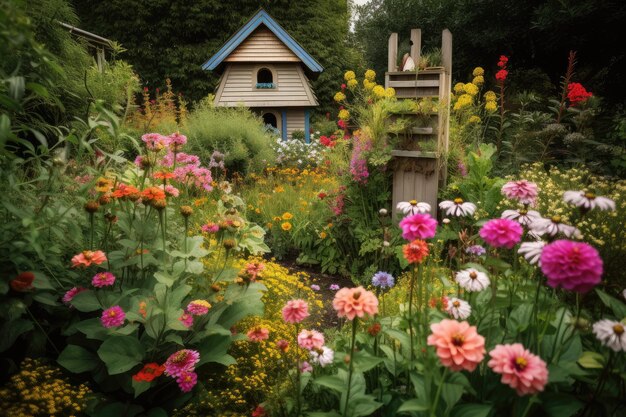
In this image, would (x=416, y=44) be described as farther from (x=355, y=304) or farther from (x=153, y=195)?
(x=355, y=304)

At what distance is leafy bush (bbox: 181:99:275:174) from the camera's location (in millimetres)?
6954

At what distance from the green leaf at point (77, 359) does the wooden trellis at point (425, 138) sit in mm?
3102

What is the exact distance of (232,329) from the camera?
229cm

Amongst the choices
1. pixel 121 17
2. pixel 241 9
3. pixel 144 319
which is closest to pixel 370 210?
pixel 144 319

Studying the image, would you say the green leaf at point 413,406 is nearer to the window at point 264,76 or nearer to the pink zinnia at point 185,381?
the pink zinnia at point 185,381

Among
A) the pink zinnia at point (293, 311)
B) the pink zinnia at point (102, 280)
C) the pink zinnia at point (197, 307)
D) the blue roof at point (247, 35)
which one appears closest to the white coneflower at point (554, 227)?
the pink zinnia at point (293, 311)

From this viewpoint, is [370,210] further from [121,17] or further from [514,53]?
[121,17]

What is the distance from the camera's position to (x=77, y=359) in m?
1.94

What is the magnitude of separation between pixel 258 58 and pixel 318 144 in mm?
3170

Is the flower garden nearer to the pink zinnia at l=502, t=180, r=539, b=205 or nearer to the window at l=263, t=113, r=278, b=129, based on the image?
the pink zinnia at l=502, t=180, r=539, b=205

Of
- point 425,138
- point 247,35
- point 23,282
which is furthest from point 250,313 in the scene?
point 247,35

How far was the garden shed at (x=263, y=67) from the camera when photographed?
449 inches

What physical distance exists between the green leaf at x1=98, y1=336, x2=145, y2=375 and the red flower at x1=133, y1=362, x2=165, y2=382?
53 mm

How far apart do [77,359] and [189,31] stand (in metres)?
17.7
